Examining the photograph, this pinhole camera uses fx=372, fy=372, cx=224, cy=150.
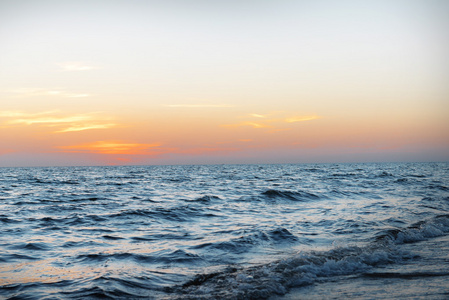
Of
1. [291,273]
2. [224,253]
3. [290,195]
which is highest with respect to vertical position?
[291,273]

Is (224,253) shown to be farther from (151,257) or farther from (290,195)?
(290,195)

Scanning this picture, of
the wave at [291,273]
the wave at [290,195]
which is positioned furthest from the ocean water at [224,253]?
the wave at [290,195]

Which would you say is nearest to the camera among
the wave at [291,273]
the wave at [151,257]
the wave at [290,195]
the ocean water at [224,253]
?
the wave at [291,273]

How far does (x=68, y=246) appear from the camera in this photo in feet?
30.2

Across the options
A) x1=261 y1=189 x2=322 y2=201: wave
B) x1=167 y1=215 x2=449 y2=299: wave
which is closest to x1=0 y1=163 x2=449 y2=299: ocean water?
x1=167 y1=215 x2=449 y2=299: wave

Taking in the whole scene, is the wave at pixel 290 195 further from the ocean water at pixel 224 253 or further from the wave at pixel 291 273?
the wave at pixel 291 273

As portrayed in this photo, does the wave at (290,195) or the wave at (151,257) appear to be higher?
the wave at (151,257)

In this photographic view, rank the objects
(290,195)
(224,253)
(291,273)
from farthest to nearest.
Answer: (290,195), (224,253), (291,273)

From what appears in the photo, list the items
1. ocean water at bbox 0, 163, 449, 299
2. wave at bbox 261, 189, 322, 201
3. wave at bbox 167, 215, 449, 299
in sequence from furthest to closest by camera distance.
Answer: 1. wave at bbox 261, 189, 322, 201
2. ocean water at bbox 0, 163, 449, 299
3. wave at bbox 167, 215, 449, 299

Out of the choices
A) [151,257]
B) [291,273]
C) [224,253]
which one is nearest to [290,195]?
[224,253]

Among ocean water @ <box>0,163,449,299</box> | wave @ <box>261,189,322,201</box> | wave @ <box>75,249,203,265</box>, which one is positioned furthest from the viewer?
wave @ <box>261,189,322,201</box>

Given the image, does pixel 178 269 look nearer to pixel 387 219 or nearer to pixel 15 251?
pixel 15 251

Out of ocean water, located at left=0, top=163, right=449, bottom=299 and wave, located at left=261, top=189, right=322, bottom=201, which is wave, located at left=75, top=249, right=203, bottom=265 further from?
wave, located at left=261, top=189, right=322, bottom=201

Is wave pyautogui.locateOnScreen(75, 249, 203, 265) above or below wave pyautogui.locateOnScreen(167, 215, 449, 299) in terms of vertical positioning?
below
